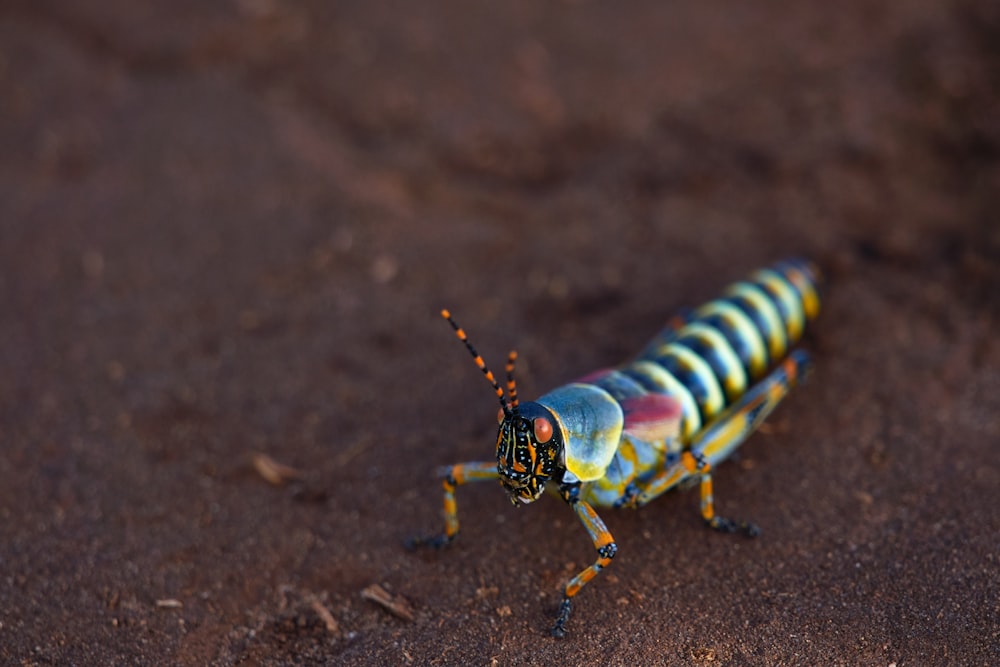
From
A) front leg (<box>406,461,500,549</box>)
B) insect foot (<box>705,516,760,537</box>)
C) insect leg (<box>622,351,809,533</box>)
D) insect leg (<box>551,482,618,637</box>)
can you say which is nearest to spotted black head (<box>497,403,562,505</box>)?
insect leg (<box>551,482,618,637</box>)

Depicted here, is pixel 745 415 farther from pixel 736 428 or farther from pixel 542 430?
pixel 542 430

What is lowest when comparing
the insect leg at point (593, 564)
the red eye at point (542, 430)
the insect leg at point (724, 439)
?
the insect leg at point (593, 564)

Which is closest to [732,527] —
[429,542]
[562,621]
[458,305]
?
[562,621]

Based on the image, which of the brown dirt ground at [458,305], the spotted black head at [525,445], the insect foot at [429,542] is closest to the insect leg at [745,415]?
the brown dirt ground at [458,305]

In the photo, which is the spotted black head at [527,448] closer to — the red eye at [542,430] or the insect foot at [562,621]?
the red eye at [542,430]

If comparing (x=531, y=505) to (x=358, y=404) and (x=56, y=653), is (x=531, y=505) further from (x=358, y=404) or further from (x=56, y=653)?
(x=56, y=653)

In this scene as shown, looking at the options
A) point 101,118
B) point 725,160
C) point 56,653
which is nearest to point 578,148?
point 725,160

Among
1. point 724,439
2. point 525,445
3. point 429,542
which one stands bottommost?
point 429,542
